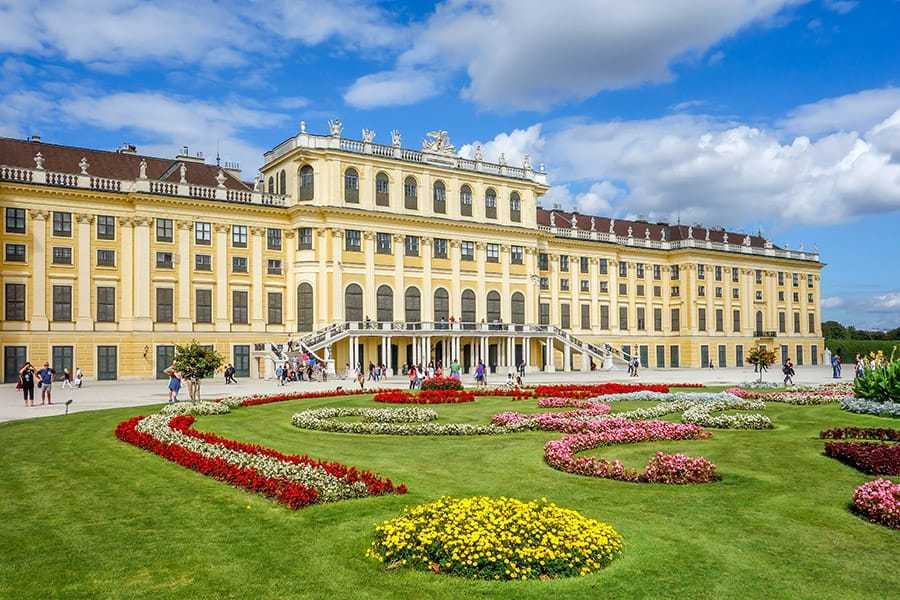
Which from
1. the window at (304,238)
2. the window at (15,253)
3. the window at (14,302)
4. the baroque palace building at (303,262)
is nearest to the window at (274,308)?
the baroque palace building at (303,262)

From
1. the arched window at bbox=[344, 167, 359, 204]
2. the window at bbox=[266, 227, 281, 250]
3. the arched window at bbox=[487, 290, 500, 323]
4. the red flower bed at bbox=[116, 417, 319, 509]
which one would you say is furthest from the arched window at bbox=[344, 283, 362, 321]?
the red flower bed at bbox=[116, 417, 319, 509]

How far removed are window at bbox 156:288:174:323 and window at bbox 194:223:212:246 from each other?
436 centimetres

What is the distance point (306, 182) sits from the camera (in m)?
63.9

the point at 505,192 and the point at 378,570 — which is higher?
the point at 505,192

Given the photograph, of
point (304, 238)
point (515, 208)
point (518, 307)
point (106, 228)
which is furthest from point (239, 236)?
point (518, 307)

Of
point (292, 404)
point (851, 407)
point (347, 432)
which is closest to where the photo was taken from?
point (347, 432)

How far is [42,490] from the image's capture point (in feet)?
51.8

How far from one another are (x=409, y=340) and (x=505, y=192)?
18.2 m

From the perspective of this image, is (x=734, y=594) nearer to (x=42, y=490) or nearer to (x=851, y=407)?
(x=42, y=490)

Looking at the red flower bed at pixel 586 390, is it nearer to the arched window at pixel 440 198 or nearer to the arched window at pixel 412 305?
the arched window at pixel 412 305

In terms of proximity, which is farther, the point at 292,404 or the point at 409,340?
the point at 409,340

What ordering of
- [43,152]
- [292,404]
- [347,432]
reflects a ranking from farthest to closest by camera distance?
[43,152] < [292,404] < [347,432]

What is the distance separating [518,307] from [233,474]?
59648 millimetres

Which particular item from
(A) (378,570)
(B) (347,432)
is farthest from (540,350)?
(A) (378,570)
